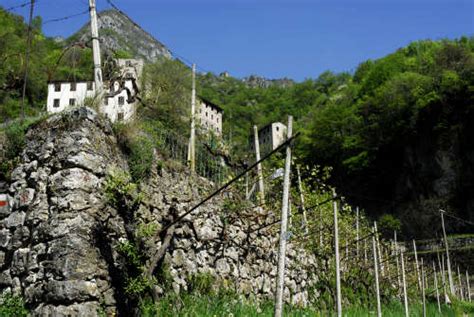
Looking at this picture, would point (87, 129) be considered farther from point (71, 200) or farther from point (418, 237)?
point (418, 237)

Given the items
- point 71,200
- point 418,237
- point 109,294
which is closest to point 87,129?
point 71,200

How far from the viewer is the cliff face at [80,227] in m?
7.12

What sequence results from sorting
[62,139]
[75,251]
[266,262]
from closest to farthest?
[75,251] < [62,139] < [266,262]

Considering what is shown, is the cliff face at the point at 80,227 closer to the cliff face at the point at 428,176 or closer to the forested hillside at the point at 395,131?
the forested hillside at the point at 395,131

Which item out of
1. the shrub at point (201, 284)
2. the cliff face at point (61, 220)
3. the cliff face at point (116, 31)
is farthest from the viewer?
the cliff face at point (116, 31)

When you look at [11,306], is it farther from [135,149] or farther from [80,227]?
[135,149]

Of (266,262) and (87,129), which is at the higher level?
(87,129)

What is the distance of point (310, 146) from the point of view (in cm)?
4578

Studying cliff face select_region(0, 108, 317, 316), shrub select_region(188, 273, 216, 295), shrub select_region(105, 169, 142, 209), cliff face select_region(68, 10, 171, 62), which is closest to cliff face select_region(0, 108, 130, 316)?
cliff face select_region(0, 108, 317, 316)

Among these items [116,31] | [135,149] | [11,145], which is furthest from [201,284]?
[116,31]

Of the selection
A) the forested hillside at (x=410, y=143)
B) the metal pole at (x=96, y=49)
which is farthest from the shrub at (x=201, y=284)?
the forested hillside at (x=410, y=143)

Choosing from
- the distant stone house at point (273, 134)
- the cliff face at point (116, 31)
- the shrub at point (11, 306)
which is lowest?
the shrub at point (11, 306)

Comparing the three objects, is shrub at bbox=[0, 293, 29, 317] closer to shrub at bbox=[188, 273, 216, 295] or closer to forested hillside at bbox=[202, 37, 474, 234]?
shrub at bbox=[188, 273, 216, 295]

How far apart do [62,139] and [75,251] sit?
6.63 ft
